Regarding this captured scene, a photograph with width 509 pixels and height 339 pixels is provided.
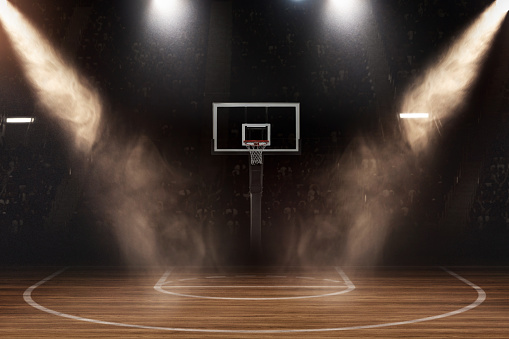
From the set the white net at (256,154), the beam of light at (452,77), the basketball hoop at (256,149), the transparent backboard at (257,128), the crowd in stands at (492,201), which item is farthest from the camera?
the beam of light at (452,77)

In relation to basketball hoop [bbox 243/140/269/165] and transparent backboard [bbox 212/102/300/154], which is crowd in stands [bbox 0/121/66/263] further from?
basketball hoop [bbox 243/140/269/165]

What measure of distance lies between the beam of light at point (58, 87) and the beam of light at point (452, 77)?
412 centimetres

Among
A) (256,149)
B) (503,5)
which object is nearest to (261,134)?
(256,149)

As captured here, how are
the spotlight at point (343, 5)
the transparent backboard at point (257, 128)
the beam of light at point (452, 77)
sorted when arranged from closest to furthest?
→ the transparent backboard at point (257, 128) < the beam of light at point (452, 77) < the spotlight at point (343, 5)

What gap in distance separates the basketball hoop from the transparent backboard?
0.13 meters

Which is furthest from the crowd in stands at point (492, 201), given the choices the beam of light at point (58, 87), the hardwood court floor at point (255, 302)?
the beam of light at point (58, 87)

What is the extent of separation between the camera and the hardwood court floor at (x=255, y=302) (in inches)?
194

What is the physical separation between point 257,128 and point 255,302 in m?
3.23

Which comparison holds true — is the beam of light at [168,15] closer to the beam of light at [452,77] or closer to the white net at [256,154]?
the white net at [256,154]

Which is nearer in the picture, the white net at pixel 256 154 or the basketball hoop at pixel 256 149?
the basketball hoop at pixel 256 149

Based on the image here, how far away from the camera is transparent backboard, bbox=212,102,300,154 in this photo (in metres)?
8.98

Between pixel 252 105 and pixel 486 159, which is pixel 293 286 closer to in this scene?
pixel 252 105

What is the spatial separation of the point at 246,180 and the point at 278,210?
0.58 m

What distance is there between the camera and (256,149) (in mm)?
8844
